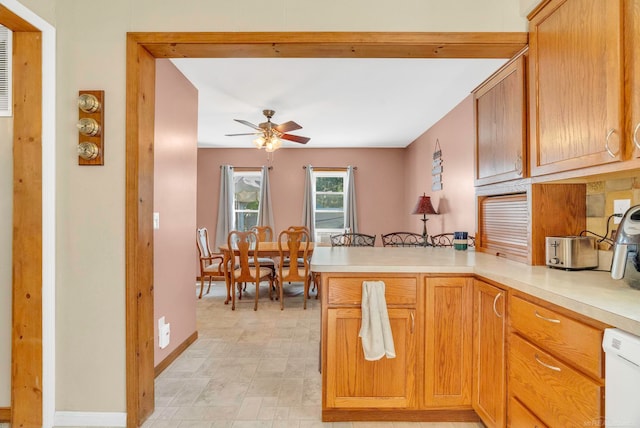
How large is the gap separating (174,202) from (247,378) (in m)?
1.50

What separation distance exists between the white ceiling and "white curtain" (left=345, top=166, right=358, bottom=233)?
1.21m

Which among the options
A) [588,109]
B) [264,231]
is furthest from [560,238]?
[264,231]

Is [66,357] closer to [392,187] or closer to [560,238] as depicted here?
[560,238]

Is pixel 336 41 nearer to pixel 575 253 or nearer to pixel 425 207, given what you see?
pixel 575 253

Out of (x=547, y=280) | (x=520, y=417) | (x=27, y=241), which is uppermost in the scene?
(x=27, y=241)

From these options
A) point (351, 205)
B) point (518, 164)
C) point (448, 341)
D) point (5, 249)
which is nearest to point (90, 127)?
point (5, 249)

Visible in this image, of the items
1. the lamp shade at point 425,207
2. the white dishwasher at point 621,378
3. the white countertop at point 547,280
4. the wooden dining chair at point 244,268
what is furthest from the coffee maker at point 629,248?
the wooden dining chair at point 244,268

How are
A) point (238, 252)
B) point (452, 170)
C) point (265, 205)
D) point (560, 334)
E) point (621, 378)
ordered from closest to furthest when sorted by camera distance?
point (621, 378), point (560, 334), point (452, 170), point (238, 252), point (265, 205)

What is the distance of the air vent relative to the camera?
177 cm

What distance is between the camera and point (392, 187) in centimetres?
620

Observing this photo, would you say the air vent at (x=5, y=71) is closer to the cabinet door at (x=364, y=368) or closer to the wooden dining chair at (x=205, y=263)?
the cabinet door at (x=364, y=368)

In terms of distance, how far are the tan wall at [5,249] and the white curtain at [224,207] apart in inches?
167

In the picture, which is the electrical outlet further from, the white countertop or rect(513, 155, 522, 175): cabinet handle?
rect(513, 155, 522, 175): cabinet handle

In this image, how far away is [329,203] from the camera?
6.31 m
